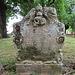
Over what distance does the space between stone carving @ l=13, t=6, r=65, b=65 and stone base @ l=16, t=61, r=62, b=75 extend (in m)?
0.17

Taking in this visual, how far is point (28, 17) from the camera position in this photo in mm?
3629

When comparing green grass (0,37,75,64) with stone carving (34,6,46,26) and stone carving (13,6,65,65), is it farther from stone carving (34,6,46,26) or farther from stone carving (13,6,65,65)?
stone carving (34,6,46,26)

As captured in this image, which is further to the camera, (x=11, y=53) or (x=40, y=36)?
(x=11, y=53)

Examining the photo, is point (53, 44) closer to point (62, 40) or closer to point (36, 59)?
point (62, 40)

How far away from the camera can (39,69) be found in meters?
3.60

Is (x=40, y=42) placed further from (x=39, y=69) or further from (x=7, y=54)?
(x=7, y=54)

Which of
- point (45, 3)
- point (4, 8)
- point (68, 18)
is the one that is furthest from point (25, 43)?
point (68, 18)

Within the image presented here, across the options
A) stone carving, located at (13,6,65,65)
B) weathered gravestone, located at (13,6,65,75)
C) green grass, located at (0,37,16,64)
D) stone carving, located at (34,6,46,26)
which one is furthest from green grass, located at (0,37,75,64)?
stone carving, located at (34,6,46,26)

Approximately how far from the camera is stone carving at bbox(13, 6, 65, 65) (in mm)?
3535

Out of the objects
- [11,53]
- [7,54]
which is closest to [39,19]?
[7,54]

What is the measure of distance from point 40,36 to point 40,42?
20 centimetres

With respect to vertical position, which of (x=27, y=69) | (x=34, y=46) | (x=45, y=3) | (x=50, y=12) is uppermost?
(x=45, y=3)

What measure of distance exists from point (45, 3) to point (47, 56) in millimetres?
7571

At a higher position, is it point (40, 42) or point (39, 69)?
point (40, 42)
